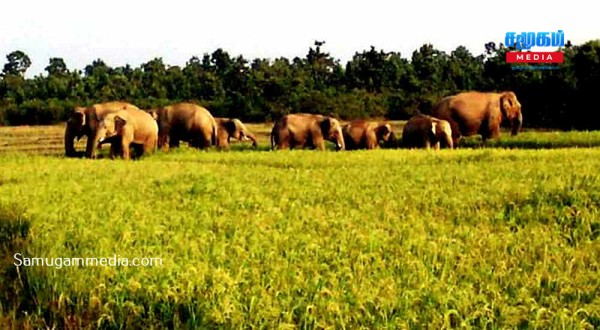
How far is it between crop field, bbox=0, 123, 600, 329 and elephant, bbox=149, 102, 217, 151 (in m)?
13.0

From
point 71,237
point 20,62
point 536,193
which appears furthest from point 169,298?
point 20,62

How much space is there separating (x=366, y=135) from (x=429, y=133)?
416 cm

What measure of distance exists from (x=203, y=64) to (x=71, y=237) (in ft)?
281

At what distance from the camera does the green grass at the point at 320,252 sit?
4.14 metres

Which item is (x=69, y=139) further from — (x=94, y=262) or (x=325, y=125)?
(x=94, y=262)

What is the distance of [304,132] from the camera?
24062 mm

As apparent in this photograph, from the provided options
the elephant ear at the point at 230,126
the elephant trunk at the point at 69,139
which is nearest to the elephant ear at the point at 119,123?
the elephant trunk at the point at 69,139

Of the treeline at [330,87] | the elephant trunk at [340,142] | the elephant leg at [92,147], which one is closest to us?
the elephant leg at [92,147]

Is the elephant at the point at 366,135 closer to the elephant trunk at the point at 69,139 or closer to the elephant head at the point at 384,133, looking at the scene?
the elephant head at the point at 384,133

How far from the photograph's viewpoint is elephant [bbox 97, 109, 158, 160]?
758 inches

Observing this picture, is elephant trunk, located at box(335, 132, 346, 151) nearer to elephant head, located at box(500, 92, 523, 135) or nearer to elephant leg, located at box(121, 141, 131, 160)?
elephant head, located at box(500, 92, 523, 135)

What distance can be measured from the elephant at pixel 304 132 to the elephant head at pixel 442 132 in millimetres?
3777

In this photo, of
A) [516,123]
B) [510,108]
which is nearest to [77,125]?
[510,108]

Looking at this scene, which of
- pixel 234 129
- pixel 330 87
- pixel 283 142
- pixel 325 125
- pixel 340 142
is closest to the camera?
pixel 283 142
